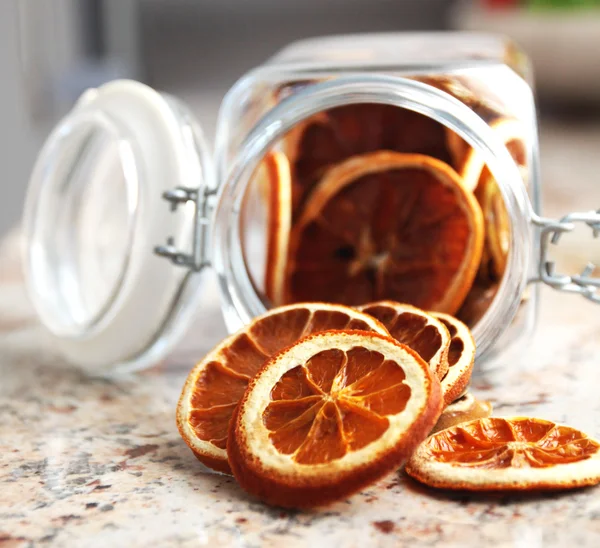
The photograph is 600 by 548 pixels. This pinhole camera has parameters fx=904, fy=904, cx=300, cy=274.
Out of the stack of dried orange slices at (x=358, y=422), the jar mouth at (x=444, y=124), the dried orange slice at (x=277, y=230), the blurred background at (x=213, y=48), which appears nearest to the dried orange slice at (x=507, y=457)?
the stack of dried orange slices at (x=358, y=422)

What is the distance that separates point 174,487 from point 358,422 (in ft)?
0.38

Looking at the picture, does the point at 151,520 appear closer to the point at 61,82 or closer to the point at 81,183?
the point at 81,183

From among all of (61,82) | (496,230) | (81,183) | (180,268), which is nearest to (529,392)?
(496,230)

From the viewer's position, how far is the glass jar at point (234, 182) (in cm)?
61

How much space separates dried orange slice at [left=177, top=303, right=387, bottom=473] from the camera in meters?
0.53

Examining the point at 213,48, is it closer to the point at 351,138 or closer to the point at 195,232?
the point at 351,138

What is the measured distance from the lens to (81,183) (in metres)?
0.78

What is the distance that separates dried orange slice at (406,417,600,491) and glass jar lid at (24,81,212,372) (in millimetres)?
242

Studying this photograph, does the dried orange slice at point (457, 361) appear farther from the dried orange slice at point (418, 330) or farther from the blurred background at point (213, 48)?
the blurred background at point (213, 48)

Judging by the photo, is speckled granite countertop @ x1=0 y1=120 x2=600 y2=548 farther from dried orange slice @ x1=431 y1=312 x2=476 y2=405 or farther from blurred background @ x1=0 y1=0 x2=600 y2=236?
blurred background @ x1=0 y1=0 x2=600 y2=236

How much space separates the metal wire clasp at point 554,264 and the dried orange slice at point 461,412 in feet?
0.35

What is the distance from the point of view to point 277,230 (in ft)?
2.29

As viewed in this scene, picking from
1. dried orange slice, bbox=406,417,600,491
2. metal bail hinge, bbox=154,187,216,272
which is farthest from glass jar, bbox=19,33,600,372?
dried orange slice, bbox=406,417,600,491

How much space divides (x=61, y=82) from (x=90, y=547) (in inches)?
54.7
